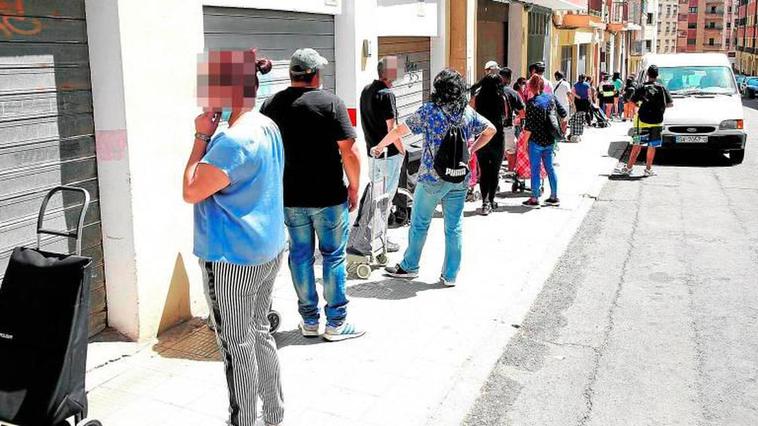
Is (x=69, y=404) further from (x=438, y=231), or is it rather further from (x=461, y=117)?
(x=438, y=231)

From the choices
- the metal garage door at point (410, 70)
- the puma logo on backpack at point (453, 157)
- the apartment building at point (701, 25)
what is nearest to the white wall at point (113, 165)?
the puma logo on backpack at point (453, 157)

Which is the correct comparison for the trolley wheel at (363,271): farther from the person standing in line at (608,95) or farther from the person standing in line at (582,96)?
the person standing in line at (608,95)

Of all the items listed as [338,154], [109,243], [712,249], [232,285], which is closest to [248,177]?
[232,285]

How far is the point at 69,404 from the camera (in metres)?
3.34

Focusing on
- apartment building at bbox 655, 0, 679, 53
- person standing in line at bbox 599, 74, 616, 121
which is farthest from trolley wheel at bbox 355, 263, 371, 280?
apartment building at bbox 655, 0, 679, 53

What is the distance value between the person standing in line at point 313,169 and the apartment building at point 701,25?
125080 millimetres

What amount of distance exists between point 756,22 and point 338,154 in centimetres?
8960

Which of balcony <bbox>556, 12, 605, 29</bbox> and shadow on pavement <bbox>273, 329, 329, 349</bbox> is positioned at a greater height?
balcony <bbox>556, 12, 605, 29</bbox>

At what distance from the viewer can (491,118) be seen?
9586 millimetres

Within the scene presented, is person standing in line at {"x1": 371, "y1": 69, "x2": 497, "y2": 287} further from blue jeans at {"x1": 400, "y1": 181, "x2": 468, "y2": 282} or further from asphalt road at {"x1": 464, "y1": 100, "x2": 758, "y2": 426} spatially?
asphalt road at {"x1": 464, "y1": 100, "x2": 758, "y2": 426}

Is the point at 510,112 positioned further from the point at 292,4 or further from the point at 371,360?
the point at 371,360

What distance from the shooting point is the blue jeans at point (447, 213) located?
647 centimetres

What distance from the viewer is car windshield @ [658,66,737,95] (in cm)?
1584

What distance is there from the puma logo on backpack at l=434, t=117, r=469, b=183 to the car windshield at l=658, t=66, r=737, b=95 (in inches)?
435
